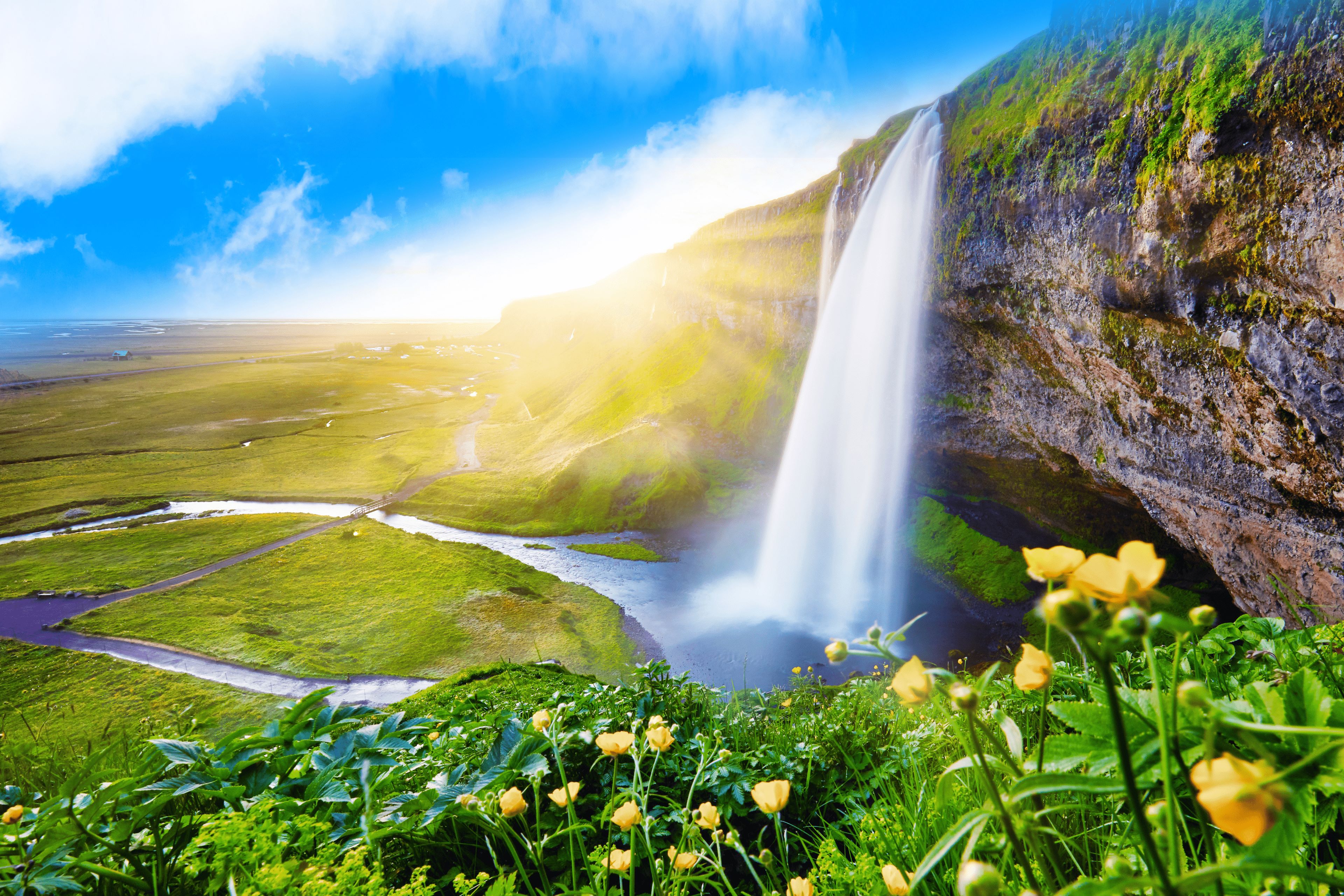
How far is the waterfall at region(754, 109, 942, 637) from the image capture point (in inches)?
838

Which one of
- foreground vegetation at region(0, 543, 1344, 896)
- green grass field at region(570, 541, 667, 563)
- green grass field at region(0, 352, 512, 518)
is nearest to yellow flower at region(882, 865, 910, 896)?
foreground vegetation at region(0, 543, 1344, 896)

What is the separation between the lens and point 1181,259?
11281 mm

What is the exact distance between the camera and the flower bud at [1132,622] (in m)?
0.73

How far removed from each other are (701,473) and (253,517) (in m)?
32.2

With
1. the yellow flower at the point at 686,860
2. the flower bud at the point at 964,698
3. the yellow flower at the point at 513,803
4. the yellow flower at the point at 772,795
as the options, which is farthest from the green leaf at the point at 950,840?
the yellow flower at the point at 513,803

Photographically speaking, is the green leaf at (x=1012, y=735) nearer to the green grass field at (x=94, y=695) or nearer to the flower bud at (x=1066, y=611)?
the flower bud at (x=1066, y=611)

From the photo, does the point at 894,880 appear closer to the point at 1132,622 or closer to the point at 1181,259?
the point at 1132,622

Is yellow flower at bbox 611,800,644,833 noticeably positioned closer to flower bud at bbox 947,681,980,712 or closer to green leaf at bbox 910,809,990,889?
green leaf at bbox 910,809,990,889

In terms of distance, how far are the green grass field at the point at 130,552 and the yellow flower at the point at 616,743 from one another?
3975cm

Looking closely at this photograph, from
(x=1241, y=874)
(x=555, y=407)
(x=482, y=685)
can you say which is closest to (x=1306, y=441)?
(x=1241, y=874)

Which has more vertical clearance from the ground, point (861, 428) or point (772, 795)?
point (772, 795)

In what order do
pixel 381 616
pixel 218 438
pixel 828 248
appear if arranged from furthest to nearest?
pixel 218 438 < pixel 828 248 < pixel 381 616

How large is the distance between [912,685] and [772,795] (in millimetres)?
933

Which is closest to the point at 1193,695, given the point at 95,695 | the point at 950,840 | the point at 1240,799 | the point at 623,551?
the point at 1240,799
